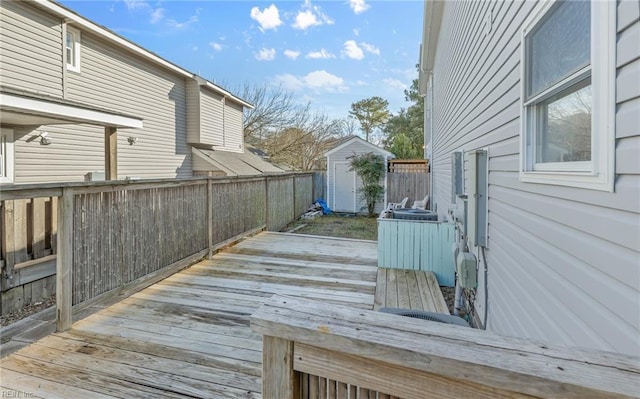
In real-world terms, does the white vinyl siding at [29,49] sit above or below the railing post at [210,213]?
above

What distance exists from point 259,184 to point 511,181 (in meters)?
6.11

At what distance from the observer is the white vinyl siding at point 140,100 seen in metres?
8.68

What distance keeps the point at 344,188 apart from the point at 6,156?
1070 cm

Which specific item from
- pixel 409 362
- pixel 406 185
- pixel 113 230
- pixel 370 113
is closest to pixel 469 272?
pixel 409 362

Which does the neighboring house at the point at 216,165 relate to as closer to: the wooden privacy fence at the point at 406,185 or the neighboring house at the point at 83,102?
the neighboring house at the point at 83,102

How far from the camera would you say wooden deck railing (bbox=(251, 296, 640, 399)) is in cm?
71

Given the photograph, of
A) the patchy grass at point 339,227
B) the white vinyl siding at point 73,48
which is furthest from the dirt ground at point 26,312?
the white vinyl siding at point 73,48

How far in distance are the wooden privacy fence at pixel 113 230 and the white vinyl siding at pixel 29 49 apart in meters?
4.01

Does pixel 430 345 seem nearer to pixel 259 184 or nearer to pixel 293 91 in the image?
pixel 259 184

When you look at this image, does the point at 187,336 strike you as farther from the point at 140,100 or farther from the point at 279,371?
the point at 140,100

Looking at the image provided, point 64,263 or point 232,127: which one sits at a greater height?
point 232,127

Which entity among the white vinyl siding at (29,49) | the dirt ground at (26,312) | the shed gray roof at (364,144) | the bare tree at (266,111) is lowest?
the dirt ground at (26,312)

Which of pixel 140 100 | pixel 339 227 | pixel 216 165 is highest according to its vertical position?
pixel 140 100

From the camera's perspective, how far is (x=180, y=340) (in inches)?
117
